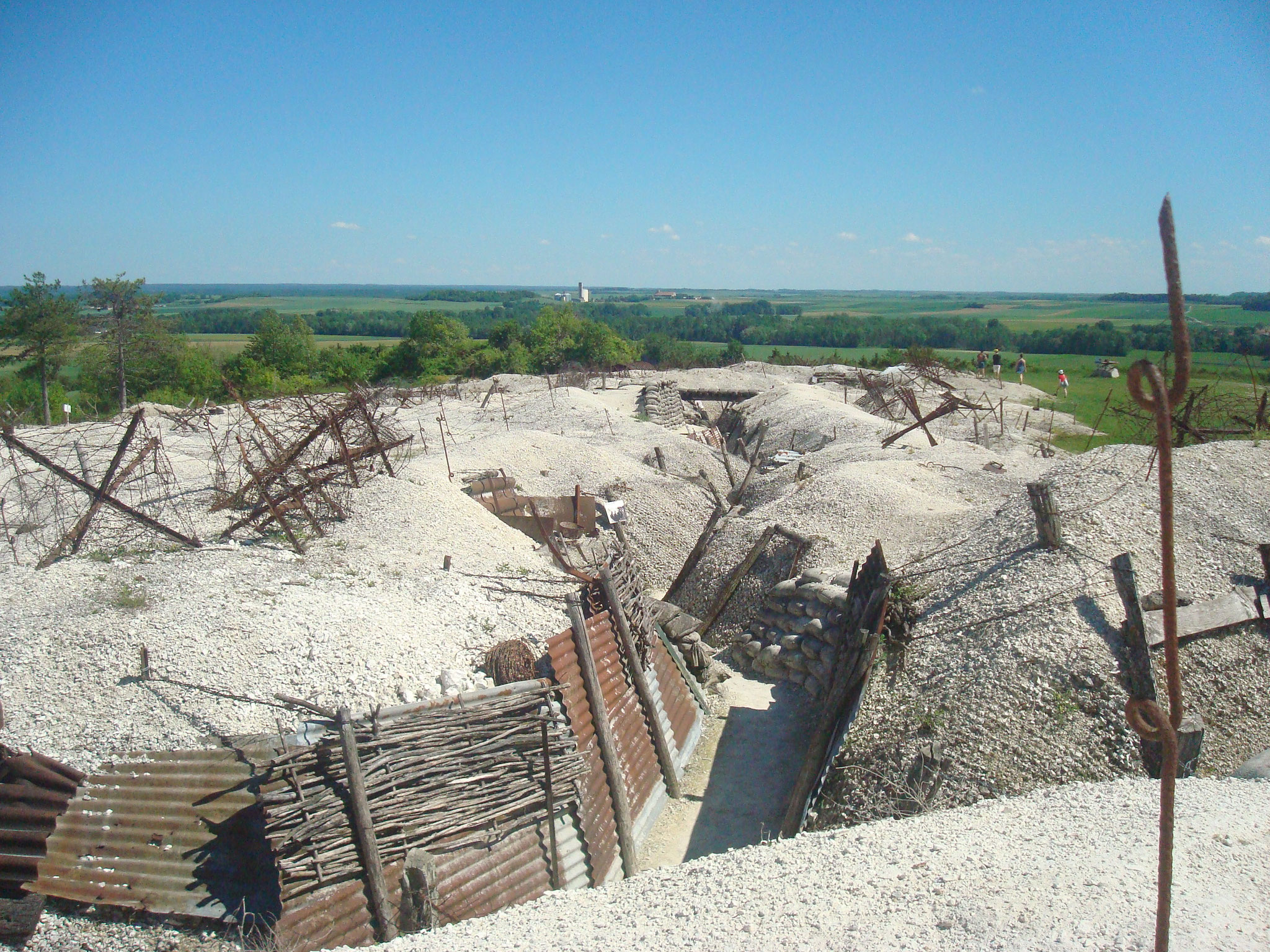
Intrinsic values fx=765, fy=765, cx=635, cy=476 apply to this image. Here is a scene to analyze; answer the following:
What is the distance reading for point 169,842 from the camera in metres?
5.41

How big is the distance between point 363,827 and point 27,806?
8.17 ft

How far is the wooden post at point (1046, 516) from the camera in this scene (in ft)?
27.0

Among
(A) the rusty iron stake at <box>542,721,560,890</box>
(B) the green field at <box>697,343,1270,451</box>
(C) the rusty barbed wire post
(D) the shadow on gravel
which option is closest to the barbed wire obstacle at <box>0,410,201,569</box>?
(A) the rusty iron stake at <box>542,721,560,890</box>

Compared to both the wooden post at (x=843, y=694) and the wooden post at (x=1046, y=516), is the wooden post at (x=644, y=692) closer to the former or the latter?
the wooden post at (x=843, y=694)

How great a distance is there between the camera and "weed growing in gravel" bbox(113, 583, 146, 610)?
725 centimetres

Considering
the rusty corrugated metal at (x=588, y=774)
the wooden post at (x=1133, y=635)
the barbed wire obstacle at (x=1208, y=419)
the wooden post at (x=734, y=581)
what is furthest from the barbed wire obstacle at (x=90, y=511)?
the barbed wire obstacle at (x=1208, y=419)

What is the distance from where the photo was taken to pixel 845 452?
59.9 feet

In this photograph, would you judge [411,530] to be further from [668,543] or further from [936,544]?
[936,544]

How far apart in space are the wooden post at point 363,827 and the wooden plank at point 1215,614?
6772mm

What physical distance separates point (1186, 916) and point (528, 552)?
8449 millimetres

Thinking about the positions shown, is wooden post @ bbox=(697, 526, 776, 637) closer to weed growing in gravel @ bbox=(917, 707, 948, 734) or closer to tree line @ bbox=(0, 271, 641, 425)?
weed growing in gravel @ bbox=(917, 707, 948, 734)

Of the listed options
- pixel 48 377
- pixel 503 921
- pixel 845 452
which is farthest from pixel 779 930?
pixel 48 377

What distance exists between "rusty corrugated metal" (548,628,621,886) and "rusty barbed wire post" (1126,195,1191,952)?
5.04 meters

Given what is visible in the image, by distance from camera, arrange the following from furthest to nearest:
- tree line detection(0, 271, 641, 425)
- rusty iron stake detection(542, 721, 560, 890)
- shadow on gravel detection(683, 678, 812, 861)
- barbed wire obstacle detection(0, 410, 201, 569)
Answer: tree line detection(0, 271, 641, 425), barbed wire obstacle detection(0, 410, 201, 569), shadow on gravel detection(683, 678, 812, 861), rusty iron stake detection(542, 721, 560, 890)
